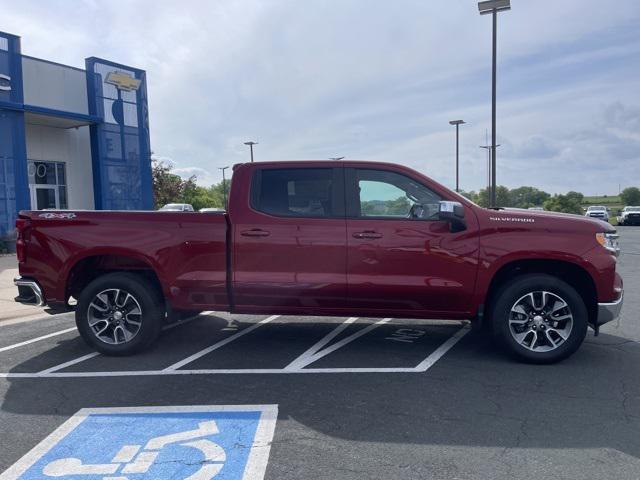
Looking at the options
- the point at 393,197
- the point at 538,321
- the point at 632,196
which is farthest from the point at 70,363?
the point at 632,196

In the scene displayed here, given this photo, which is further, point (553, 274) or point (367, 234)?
point (553, 274)

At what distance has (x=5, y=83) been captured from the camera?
62.6 ft

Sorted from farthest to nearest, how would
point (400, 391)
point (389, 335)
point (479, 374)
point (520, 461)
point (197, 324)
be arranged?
point (197, 324), point (389, 335), point (479, 374), point (400, 391), point (520, 461)

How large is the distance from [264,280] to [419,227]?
1.64 meters

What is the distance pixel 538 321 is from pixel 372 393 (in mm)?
1912

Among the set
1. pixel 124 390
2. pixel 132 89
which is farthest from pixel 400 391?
pixel 132 89

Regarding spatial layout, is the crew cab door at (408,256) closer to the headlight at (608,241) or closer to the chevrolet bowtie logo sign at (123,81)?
the headlight at (608,241)

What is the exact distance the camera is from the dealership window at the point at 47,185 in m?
22.6

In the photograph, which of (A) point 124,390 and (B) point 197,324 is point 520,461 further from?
(B) point 197,324

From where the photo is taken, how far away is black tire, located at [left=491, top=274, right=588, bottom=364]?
17.8ft

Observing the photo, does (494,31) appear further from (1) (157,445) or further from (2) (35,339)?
(1) (157,445)

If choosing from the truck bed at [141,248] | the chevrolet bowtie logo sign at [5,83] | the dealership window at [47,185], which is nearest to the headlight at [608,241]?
the truck bed at [141,248]

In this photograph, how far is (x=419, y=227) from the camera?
5559 millimetres

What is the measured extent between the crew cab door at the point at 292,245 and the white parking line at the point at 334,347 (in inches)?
19.4
